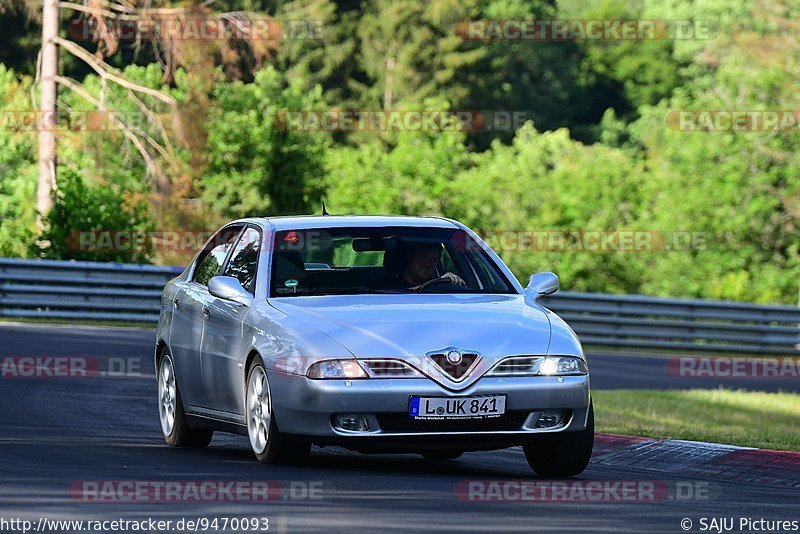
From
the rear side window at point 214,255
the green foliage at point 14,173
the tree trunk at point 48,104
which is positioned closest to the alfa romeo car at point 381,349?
the rear side window at point 214,255

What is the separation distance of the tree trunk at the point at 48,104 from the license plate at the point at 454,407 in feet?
91.8

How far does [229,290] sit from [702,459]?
381 centimetres

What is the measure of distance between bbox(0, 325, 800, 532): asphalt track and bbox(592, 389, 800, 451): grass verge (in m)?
2.58

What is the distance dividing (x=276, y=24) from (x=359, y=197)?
1531 inches

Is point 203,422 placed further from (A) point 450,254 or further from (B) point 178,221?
(B) point 178,221

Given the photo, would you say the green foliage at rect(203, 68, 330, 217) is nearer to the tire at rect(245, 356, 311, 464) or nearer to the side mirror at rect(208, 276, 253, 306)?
the side mirror at rect(208, 276, 253, 306)

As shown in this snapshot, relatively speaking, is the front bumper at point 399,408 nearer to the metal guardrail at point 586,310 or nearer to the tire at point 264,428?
the tire at point 264,428

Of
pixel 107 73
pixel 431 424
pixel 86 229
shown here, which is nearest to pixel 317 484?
pixel 431 424

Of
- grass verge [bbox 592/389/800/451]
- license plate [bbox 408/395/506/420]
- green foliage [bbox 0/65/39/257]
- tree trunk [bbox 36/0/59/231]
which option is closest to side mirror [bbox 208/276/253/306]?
license plate [bbox 408/395/506/420]

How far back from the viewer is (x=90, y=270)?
3008cm

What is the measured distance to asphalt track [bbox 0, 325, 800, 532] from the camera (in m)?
8.16

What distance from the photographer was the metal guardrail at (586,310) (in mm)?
29359

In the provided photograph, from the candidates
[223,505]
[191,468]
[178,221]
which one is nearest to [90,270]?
[178,221]

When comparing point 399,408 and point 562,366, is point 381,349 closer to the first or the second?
point 399,408
